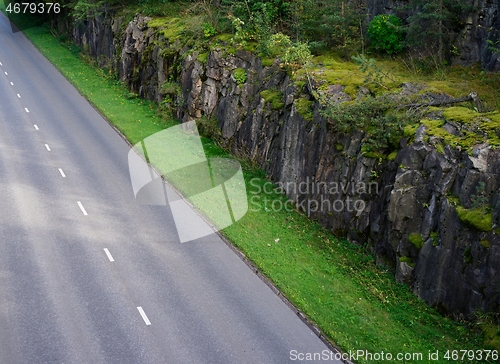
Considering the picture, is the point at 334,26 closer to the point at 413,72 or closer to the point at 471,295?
the point at 413,72

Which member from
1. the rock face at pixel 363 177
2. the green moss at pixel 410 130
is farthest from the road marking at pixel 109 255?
the green moss at pixel 410 130

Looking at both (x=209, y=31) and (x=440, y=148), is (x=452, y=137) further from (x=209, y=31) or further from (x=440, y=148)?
(x=209, y=31)

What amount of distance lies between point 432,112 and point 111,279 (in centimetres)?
1109

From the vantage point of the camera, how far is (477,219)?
610 inches

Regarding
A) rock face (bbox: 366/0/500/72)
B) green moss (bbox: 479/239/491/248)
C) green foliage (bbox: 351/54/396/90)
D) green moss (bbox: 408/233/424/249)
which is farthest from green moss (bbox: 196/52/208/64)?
green moss (bbox: 479/239/491/248)

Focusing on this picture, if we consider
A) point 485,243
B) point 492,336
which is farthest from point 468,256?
point 492,336

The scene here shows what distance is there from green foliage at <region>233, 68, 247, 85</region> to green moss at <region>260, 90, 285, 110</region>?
70.7 inches

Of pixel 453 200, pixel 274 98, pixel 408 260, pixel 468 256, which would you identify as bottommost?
pixel 408 260

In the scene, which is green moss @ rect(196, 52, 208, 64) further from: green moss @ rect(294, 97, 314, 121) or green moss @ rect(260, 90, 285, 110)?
green moss @ rect(294, 97, 314, 121)

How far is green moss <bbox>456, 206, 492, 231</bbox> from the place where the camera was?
1536 centimetres

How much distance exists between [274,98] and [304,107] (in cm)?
229

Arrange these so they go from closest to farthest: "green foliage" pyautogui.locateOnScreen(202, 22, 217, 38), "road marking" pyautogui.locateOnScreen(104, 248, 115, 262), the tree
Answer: "road marking" pyautogui.locateOnScreen(104, 248, 115, 262), the tree, "green foliage" pyautogui.locateOnScreen(202, 22, 217, 38)

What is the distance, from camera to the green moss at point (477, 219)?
1536 centimetres

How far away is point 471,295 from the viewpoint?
15.8 m
